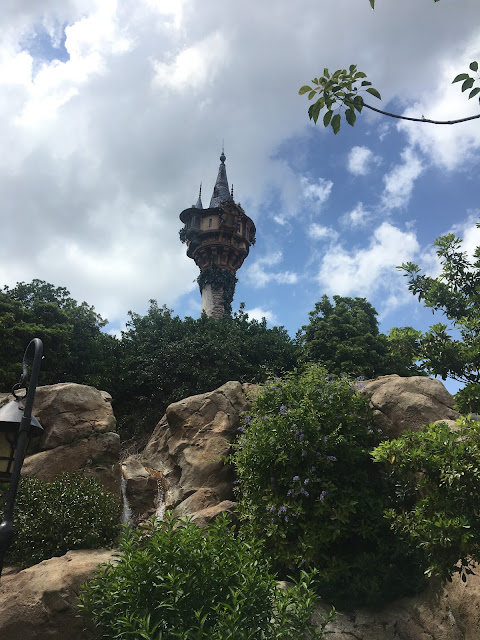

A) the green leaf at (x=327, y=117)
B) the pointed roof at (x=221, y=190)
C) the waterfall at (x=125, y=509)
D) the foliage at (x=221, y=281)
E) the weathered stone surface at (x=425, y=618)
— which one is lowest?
the weathered stone surface at (x=425, y=618)

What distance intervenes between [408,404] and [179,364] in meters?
13.4

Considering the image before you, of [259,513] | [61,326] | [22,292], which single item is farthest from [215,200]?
[259,513]

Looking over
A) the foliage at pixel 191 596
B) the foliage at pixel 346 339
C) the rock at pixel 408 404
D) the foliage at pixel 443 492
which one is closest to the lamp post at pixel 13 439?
the foliage at pixel 191 596

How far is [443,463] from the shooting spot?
6617 mm

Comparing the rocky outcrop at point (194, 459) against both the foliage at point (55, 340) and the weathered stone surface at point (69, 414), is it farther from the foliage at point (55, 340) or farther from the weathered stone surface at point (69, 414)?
the foliage at point (55, 340)

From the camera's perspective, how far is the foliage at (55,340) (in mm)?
19250

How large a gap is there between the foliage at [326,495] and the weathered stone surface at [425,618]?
0.21 meters

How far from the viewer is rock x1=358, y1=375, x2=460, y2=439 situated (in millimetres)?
9234

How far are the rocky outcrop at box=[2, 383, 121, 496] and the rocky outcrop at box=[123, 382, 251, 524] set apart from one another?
0.86m

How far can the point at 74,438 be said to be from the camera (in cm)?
1195

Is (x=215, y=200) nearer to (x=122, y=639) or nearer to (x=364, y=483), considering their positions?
(x=364, y=483)

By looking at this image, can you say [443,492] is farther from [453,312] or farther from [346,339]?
[346,339]

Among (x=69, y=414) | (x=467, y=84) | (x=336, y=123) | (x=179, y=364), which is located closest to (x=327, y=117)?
(x=336, y=123)

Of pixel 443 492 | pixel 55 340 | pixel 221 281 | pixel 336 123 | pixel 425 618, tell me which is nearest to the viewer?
pixel 336 123
